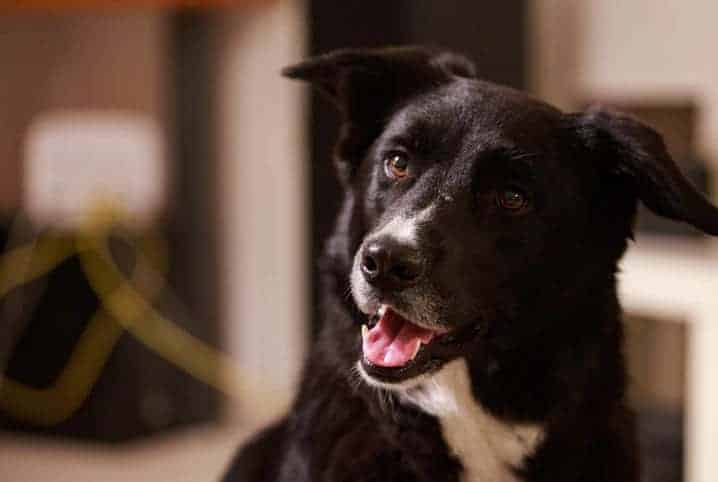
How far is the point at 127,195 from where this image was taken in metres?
3.59

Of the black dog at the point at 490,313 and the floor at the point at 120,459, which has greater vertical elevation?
the black dog at the point at 490,313

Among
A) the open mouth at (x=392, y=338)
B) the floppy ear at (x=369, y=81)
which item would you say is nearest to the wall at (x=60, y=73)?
the floppy ear at (x=369, y=81)

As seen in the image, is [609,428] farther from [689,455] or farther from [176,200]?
[176,200]

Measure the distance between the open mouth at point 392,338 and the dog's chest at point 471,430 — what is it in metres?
0.05

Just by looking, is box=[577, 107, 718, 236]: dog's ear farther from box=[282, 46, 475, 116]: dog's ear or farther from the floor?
the floor

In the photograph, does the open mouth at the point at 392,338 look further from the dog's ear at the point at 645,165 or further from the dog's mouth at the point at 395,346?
the dog's ear at the point at 645,165

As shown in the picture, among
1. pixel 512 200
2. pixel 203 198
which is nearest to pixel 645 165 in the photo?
pixel 512 200

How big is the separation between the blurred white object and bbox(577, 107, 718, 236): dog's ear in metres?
2.15

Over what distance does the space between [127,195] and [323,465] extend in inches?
87.6

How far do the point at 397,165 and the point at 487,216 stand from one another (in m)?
0.15

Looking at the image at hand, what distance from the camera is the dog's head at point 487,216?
1.43m

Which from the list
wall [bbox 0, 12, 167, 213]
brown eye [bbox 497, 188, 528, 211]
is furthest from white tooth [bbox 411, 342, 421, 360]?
wall [bbox 0, 12, 167, 213]

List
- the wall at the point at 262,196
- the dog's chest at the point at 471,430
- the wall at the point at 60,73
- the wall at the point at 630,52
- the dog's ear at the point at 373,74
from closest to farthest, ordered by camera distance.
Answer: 1. the dog's chest at the point at 471,430
2. the dog's ear at the point at 373,74
3. the wall at the point at 630,52
4. the wall at the point at 262,196
5. the wall at the point at 60,73

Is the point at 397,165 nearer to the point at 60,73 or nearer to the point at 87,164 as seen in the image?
the point at 87,164
